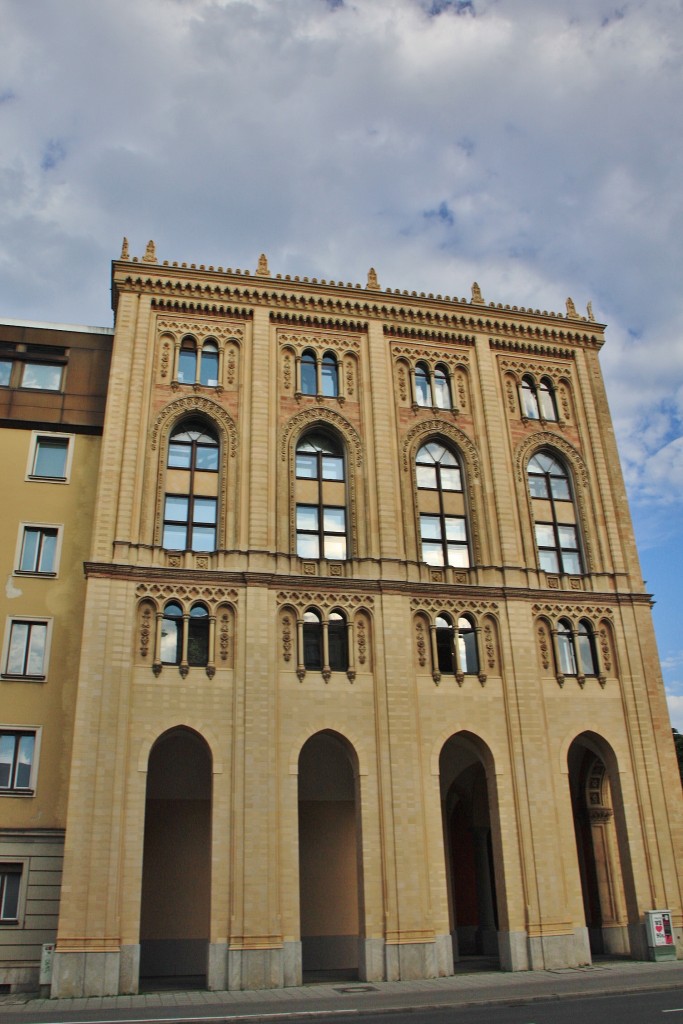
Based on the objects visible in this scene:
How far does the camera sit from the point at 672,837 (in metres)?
30.1

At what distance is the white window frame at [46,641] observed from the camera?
29250 millimetres

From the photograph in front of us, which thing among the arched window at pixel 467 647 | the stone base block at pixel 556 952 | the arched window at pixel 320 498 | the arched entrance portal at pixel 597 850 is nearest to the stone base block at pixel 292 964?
the stone base block at pixel 556 952

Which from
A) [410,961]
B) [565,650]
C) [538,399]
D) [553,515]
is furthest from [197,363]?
[410,961]

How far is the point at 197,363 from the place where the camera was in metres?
33.9

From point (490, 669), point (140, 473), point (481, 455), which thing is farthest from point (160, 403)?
point (490, 669)

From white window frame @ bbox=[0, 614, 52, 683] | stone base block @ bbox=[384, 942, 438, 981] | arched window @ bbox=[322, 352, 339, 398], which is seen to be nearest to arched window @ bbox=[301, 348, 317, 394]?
arched window @ bbox=[322, 352, 339, 398]

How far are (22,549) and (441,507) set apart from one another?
16.4 meters

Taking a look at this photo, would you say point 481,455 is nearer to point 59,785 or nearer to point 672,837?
point 672,837

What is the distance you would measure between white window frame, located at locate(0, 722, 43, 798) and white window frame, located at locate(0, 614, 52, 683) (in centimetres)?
162

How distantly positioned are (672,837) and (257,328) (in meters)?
25.2

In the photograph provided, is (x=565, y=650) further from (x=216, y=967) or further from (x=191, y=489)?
(x=216, y=967)

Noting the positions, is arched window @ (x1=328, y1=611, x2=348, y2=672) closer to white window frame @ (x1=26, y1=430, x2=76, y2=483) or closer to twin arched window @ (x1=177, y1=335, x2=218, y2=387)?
twin arched window @ (x1=177, y1=335, x2=218, y2=387)

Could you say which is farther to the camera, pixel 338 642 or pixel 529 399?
pixel 529 399

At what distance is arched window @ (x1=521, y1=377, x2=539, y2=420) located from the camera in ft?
121
